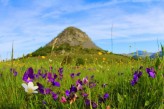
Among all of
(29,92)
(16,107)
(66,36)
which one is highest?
(66,36)

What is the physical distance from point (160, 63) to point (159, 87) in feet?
2.55

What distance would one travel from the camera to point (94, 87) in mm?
4504

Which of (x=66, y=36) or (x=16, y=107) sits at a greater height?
(x=66, y=36)

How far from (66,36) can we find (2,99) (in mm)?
30818

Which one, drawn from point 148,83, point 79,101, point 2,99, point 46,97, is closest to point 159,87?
point 148,83

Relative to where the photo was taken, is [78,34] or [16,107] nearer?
[16,107]

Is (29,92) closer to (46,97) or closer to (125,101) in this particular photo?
(46,97)

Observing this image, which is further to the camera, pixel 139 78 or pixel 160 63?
pixel 160 63

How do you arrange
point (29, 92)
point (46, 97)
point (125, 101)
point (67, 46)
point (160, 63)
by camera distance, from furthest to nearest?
point (67, 46), point (160, 63), point (46, 97), point (125, 101), point (29, 92)

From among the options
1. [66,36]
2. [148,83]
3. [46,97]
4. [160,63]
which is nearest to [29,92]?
[46,97]

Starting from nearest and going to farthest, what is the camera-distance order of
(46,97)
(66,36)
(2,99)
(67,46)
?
(46,97)
(2,99)
(67,46)
(66,36)

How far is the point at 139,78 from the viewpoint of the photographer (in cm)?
401

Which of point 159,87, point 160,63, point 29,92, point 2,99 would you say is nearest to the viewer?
point 29,92

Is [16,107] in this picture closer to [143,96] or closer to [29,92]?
[29,92]
